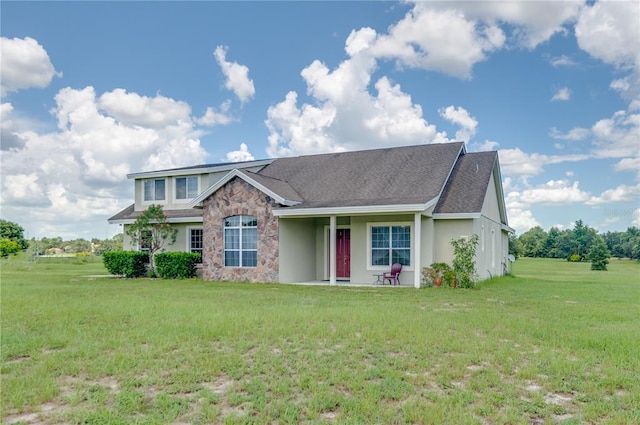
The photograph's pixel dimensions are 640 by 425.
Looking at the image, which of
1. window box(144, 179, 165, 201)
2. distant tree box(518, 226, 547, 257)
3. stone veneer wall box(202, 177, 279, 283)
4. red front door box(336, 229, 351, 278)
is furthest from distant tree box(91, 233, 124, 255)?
distant tree box(518, 226, 547, 257)

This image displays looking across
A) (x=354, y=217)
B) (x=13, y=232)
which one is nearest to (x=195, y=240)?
(x=354, y=217)

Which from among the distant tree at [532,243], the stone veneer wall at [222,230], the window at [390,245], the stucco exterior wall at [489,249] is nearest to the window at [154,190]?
the stone veneer wall at [222,230]

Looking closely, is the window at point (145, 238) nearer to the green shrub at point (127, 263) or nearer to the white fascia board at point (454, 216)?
the green shrub at point (127, 263)

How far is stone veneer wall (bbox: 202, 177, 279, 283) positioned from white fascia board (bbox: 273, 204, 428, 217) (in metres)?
0.77

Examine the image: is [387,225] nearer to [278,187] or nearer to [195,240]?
[278,187]

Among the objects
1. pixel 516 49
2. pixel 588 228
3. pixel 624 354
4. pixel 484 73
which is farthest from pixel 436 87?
pixel 588 228

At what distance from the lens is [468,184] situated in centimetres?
1803

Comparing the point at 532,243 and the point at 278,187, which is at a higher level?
the point at 278,187

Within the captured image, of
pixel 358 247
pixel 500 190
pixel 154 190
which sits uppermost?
pixel 154 190

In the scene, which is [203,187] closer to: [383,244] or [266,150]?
[266,150]

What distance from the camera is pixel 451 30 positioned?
630 inches

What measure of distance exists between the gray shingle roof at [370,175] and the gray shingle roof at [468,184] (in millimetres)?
569

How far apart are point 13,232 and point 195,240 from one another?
152 feet

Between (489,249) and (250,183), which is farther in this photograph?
(489,249)
